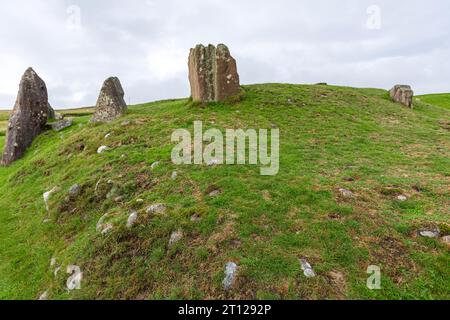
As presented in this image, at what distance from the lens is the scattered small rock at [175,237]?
27.7ft

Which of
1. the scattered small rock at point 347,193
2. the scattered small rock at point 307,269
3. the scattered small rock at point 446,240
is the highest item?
the scattered small rock at point 347,193

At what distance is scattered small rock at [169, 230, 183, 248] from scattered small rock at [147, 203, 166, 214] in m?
1.18

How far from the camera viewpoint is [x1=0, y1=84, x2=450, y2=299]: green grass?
699cm

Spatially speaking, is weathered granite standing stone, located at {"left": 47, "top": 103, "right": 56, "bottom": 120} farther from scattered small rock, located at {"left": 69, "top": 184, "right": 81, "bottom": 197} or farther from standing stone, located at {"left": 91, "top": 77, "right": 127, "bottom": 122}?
scattered small rock, located at {"left": 69, "top": 184, "right": 81, "bottom": 197}

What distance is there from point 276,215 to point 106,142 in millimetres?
12316

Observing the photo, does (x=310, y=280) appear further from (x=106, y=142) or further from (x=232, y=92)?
(x=232, y=92)

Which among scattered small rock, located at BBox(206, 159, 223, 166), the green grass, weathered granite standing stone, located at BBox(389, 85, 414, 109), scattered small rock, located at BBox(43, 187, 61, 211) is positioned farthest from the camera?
weathered granite standing stone, located at BBox(389, 85, 414, 109)

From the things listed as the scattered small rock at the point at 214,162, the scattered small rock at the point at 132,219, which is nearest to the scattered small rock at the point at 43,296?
the scattered small rock at the point at 132,219

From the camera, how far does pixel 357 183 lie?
37.1 ft

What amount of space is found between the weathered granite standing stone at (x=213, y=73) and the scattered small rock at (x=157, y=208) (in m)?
14.8

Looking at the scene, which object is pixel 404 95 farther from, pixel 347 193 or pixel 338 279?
pixel 338 279

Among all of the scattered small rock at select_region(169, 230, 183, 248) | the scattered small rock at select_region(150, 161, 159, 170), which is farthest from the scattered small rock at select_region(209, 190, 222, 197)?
the scattered small rock at select_region(150, 161, 159, 170)

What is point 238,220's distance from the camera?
890 cm

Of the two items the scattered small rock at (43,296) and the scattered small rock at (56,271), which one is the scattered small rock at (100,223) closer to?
the scattered small rock at (56,271)
